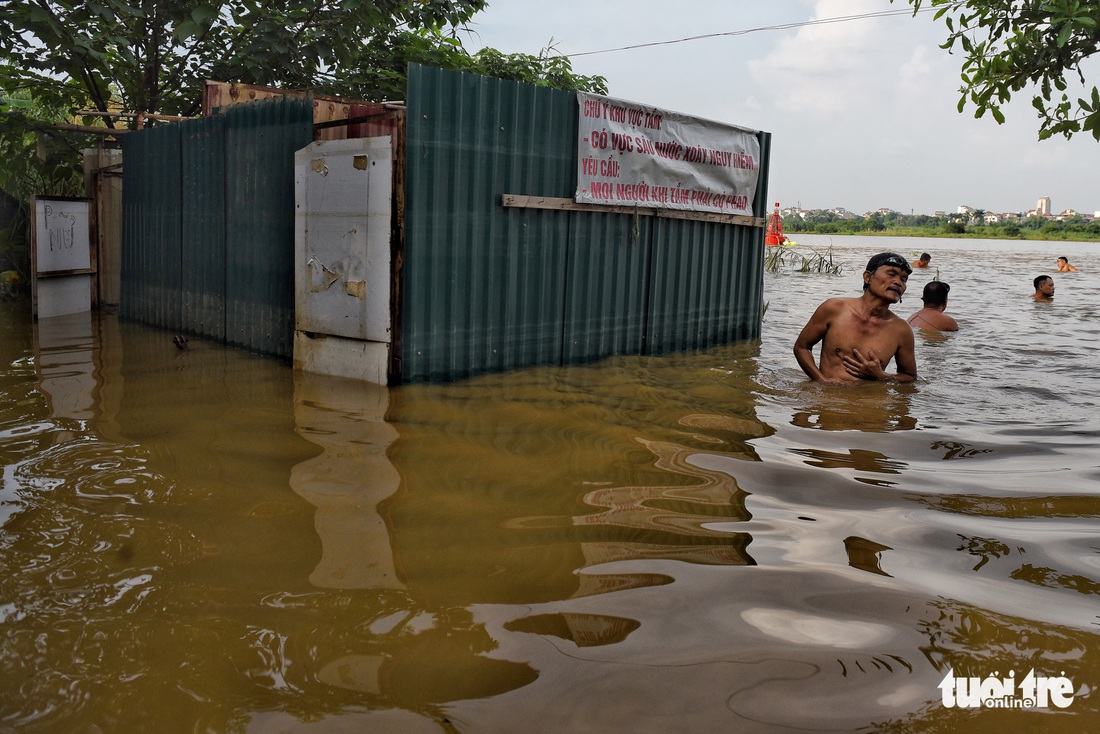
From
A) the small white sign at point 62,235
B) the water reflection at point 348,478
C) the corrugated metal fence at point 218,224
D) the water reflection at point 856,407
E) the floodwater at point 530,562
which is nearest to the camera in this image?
the floodwater at point 530,562

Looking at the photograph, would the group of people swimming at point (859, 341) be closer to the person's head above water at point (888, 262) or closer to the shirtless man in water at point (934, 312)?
the person's head above water at point (888, 262)

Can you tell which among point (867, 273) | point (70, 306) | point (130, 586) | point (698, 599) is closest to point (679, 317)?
point (867, 273)

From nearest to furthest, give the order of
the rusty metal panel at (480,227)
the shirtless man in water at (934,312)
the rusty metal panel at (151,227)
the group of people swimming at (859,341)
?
the rusty metal panel at (480,227) < the group of people swimming at (859,341) < the rusty metal panel at (151,227) < the shirtless man in water at (934,312)

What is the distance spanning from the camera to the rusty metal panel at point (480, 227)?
239 inches

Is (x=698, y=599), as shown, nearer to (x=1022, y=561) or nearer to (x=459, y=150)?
(x=1022, y=561)

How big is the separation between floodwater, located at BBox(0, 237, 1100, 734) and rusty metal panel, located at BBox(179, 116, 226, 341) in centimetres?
231

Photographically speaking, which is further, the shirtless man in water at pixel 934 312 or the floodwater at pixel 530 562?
the shirtless man in water at pixel 934 312

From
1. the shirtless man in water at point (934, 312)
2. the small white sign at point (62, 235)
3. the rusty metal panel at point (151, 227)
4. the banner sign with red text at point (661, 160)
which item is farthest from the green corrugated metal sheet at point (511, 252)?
the small white sign at point (62, 235)

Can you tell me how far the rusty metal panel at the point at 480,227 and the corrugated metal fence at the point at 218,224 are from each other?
1.35 m

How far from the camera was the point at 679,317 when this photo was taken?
337 inches

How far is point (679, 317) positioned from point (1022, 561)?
18.2 ft

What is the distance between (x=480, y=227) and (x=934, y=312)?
Result: 715 cm

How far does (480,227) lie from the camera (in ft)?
21.3

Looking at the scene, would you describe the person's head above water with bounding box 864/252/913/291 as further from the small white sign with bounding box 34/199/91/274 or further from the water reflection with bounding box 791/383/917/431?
the small white sign with bounding box 34/199/91/274
